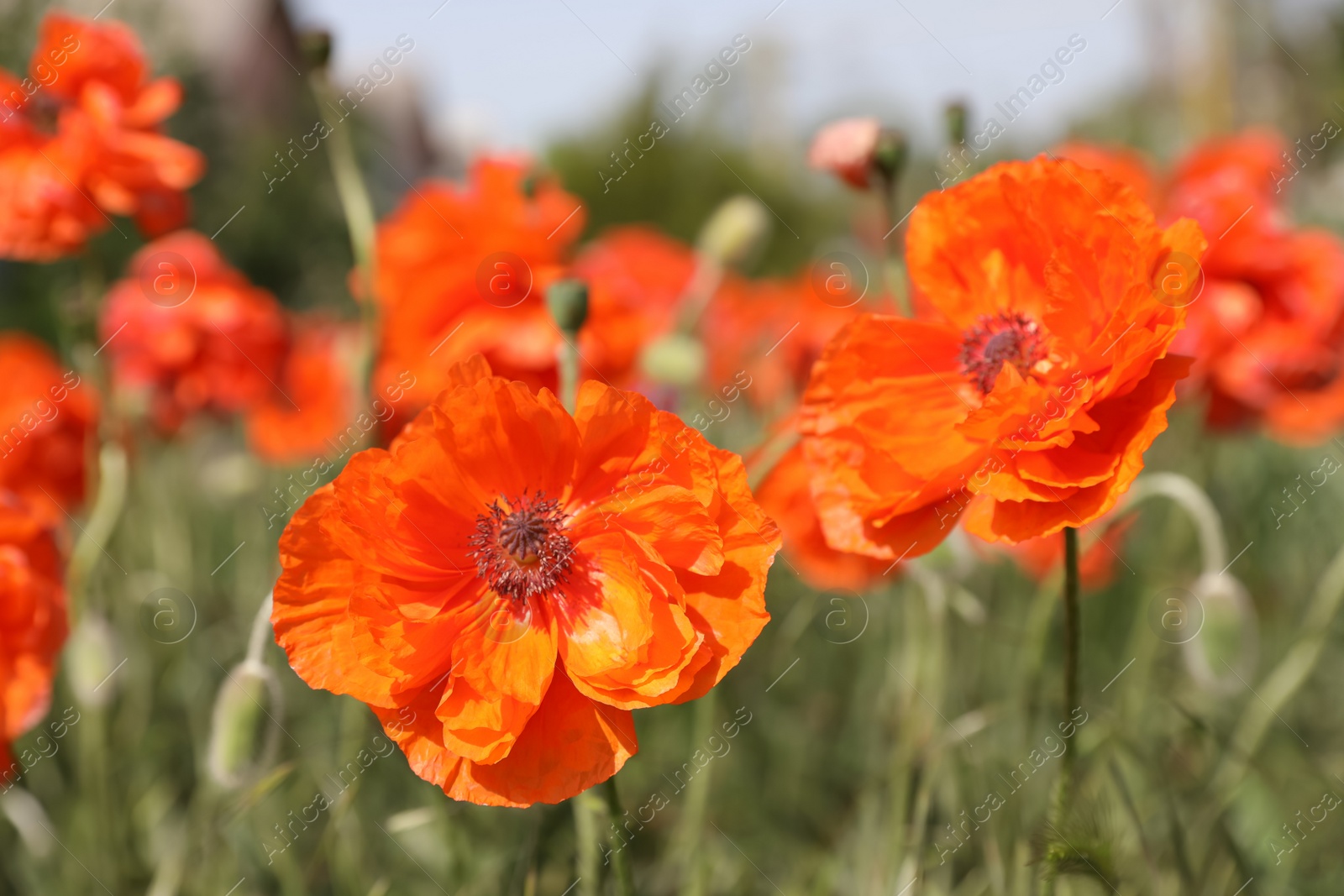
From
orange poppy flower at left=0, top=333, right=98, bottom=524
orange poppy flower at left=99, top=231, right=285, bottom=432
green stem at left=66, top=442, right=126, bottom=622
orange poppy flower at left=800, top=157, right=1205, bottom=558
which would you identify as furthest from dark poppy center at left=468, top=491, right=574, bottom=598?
orange poppy flower at left=99, top=231, right=285, bottom=432

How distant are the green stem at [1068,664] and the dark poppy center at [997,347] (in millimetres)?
200

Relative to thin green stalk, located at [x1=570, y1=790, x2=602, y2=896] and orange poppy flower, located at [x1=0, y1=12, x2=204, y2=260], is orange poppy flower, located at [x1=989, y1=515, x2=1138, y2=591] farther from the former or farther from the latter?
orange poppy flower, located at [x1=0, y1=12, x2=204, y2=260]

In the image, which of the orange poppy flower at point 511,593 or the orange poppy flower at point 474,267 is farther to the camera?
the orange poppy flower at point 474,267

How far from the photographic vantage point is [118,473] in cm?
159

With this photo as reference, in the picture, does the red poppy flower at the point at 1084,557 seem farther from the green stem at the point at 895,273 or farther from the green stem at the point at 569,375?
the green stem at the point at 569,375

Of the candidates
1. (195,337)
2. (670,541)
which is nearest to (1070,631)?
(670,541)

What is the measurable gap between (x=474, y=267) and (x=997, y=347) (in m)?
0.92

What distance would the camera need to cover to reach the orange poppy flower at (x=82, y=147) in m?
1.42

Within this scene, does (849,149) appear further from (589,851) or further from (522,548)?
(589,851)

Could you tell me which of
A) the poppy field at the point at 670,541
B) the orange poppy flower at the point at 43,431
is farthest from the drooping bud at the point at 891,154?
the orange poppy flower at the point at 43,431

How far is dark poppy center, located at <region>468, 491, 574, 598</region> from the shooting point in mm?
953

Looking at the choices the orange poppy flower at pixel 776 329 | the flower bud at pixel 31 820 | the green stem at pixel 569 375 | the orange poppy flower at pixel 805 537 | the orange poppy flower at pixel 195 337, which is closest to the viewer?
the green stem at pixel 569 375

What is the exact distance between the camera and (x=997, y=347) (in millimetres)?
1081

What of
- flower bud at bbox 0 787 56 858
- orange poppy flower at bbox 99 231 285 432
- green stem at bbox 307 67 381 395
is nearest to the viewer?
green stem at bbox 307 67 381 395
